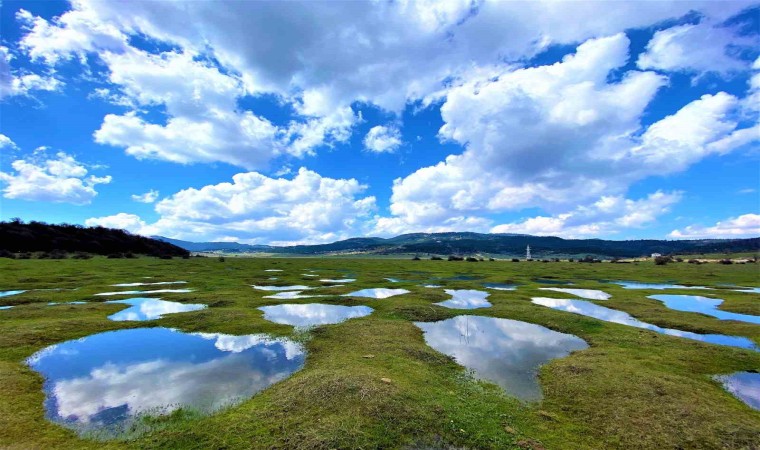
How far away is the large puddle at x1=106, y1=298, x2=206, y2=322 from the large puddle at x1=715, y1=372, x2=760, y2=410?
35.6 m

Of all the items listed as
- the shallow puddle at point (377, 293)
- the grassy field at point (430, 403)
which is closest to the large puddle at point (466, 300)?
the shallow puddle at point (377, 293)

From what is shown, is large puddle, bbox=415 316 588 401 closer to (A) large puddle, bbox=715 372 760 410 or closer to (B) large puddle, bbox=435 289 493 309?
(B) large puddle, bbox=435 289 493 309

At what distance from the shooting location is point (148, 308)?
1281 inches

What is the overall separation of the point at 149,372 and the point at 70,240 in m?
142

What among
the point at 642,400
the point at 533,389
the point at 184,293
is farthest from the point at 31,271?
the point at 642,400

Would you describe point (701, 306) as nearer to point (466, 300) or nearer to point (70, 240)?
point (466, 300)

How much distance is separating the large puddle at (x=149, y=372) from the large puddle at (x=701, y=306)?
38183 mm

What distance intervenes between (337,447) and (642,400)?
38.4 feet

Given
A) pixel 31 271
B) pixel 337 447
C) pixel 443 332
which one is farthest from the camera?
pixel 31 271

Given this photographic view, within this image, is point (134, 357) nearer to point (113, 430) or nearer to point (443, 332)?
point (113, 430)

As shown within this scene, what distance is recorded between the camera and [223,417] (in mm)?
11906

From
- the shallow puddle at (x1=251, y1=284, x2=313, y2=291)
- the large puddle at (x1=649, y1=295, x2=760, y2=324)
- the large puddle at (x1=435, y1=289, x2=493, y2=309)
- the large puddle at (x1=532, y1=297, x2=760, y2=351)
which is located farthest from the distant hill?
the large puddle at (x1=649, y1=295, x2=760, y2=324)

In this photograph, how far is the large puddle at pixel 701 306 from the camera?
31.4 metres

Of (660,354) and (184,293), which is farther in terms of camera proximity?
(184,293)
